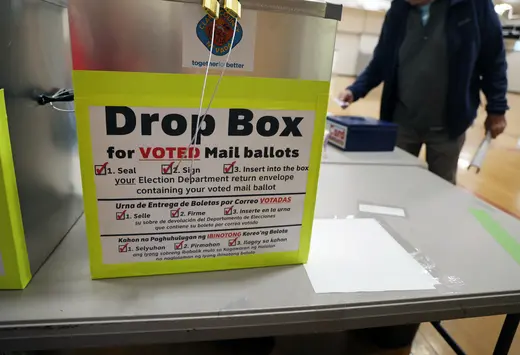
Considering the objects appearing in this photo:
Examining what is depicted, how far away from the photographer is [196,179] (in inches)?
20.6

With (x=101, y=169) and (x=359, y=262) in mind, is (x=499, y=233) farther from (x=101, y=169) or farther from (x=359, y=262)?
(x=101, y=169)

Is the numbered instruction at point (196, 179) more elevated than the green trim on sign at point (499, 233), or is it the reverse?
the numbered instruction at point (196, 179)

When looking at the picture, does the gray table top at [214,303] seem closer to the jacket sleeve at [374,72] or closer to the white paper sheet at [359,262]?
the white paper sheet at [359,262]

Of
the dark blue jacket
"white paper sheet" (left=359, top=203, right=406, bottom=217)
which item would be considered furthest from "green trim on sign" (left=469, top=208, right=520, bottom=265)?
the dark blue jacket

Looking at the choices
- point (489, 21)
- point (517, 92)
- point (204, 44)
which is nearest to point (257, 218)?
point (204, 44)

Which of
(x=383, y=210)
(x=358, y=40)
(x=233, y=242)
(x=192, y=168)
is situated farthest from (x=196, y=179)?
(x=358, y=40)

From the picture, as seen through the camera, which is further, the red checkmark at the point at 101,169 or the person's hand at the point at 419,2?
the person's hand at the point at 419,2

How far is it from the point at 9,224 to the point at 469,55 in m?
1.93

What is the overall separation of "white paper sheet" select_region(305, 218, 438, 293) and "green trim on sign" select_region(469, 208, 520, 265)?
0.73 ft

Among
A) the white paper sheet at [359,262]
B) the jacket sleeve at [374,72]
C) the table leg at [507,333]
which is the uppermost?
the jacket sleeve at [374,72]

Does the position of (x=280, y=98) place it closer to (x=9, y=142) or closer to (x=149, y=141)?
(x=149, y=141)

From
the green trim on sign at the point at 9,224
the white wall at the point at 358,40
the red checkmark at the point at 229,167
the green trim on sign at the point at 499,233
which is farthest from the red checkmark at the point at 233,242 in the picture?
the white wall at the point at 358,40

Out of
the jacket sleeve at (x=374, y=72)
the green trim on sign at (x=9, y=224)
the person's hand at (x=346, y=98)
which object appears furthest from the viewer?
the jacket sleeve at (x=374, y=72)

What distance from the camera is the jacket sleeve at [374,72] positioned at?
206cm
